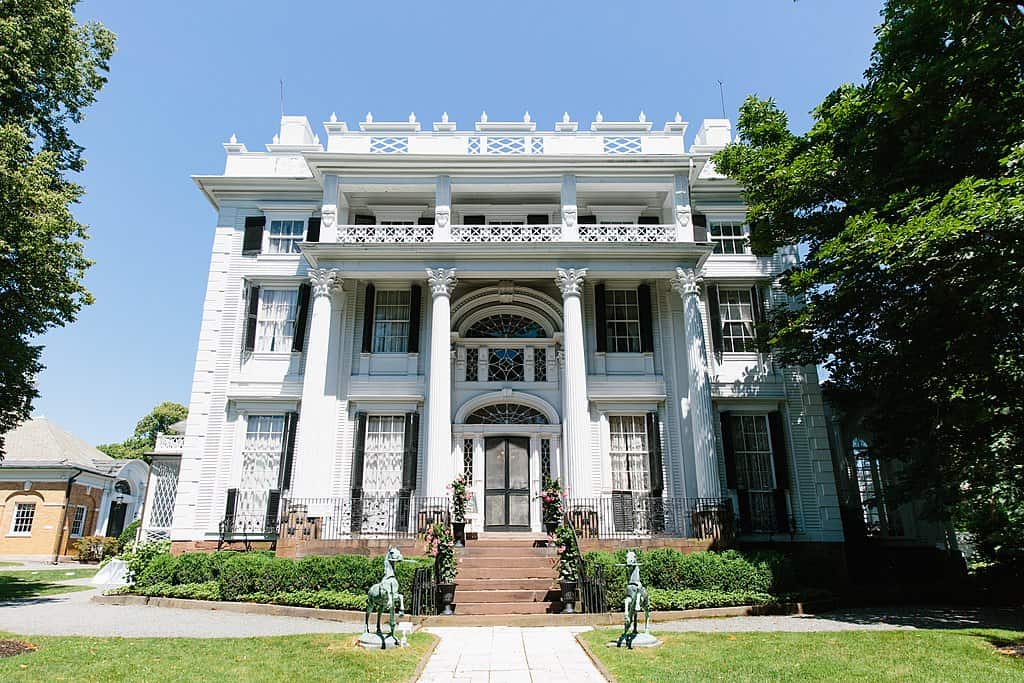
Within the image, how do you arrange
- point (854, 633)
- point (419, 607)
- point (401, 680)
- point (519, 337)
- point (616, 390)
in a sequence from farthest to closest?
point (519, 337) → point (616, 390) → point (419, 607) → point (854, 633) → point (401, 680)

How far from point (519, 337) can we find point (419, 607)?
383 inches

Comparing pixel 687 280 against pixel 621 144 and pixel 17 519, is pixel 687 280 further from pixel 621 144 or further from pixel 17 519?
pixel 17 519

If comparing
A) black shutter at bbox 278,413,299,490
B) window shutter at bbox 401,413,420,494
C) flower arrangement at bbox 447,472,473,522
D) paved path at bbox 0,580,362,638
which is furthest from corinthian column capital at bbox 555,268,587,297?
paved path at bbox 0,580,362,638

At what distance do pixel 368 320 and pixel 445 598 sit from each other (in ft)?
31.1

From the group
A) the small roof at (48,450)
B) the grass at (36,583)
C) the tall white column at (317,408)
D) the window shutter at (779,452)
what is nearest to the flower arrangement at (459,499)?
the tall white column at (317,408)

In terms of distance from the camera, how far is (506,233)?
18.6 meters

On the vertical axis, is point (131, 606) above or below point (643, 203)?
below

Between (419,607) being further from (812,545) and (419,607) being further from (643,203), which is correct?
(643,203)

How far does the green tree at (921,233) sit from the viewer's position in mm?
10609

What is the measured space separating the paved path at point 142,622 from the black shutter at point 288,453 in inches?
169

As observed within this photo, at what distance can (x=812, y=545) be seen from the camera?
16.9 metres

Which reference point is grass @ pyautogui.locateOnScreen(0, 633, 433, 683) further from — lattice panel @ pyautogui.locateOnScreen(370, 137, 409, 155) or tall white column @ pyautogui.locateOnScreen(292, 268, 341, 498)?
lattice panel @ pyautogui.locateOnScreen(370, 137, 409, 155)

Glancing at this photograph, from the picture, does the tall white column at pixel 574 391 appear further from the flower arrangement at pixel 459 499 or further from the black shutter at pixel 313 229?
the black shutter at pixel 313 229

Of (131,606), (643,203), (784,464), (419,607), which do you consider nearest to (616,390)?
(784,464)
